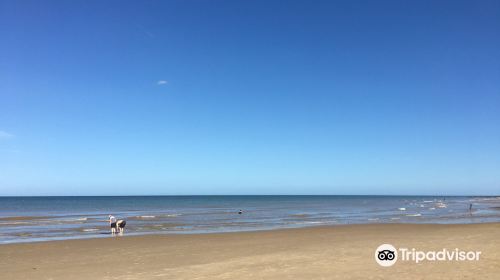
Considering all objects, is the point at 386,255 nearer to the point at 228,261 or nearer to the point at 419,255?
the point at 419,255

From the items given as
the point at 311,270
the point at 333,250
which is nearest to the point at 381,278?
the point at 311,270

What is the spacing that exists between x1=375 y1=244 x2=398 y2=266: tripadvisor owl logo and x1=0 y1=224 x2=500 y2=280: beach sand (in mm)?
270

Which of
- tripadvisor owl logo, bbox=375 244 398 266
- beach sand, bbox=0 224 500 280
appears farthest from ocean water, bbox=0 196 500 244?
tripadvisor owl logo, bbox=375 244 398 266

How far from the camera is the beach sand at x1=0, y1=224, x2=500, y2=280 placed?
11.2 metres

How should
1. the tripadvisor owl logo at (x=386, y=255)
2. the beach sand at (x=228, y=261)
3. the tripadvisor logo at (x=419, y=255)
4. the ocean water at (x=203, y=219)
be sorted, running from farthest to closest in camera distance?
1. the ocean water at (x=203, y=219)
2. the tripadvisor logo at (x=419, y=255)
3. the tripadvisor owl logo at (x=386, y=255)
4. the beach sand at (x=228, y=261)

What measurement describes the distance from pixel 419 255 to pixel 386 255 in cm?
114

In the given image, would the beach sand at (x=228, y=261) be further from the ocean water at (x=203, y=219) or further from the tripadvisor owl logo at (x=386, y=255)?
the ocean water at (x=203, y=219)

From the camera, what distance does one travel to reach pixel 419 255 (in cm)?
1377

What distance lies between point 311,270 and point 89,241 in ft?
49.6

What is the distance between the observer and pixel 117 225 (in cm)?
2692

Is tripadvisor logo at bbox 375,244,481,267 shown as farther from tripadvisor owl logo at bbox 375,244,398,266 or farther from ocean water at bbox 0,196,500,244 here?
ocean water at bbox 0,196,500,244

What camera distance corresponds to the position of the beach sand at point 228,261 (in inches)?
439

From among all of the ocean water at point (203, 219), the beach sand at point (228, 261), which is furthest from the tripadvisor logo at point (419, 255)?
the ocean water at point (203, 219)

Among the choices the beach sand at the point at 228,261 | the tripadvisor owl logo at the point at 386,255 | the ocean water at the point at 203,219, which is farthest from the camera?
the ocean water at the point at 203,219
